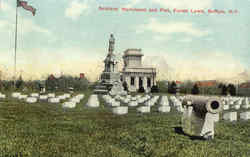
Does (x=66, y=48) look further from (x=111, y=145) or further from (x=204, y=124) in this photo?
(x=204, y=124)

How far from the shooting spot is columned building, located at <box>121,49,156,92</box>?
7244 centimetres

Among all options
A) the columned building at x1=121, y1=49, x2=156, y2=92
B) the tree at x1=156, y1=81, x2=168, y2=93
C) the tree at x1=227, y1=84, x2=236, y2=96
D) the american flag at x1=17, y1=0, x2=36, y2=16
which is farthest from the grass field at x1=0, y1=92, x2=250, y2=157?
the columned building at x1=121, y1=49, x2=156, y2=92

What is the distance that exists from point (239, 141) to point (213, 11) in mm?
7116

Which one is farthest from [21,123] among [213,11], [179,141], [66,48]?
[213,11]

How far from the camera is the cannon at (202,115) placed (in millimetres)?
8930

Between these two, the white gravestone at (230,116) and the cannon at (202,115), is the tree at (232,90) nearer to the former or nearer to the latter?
the white gravestone at (230,116)

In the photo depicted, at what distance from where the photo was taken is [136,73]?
7356cm

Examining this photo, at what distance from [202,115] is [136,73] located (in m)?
64.2

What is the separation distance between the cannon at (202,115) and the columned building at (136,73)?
61472 mm

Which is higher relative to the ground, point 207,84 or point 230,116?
point 207,84

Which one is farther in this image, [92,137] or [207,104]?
[92,137]

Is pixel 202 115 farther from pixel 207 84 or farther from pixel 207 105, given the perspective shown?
pixel 207 84

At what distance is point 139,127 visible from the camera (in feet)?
38.9

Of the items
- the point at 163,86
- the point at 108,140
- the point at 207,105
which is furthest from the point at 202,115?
the point at 163,86
